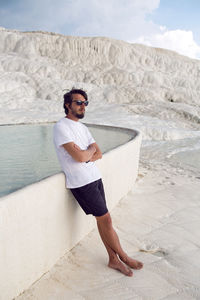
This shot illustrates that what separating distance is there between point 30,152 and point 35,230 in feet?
13.9

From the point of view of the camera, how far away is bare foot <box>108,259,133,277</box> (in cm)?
230

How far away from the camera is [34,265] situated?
Answer: 212cm

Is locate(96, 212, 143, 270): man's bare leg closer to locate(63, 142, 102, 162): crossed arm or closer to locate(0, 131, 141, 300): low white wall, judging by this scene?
locate(0, 131, 141, 300): low white wall

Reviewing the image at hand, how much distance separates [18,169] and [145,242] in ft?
9.18

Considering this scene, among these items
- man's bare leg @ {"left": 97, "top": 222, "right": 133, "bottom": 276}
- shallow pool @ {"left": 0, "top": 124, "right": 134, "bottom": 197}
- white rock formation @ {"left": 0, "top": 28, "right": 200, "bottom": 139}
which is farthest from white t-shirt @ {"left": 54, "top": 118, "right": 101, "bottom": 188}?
white rock formation @ {"left": 0, "top": 28, "right": 200, "bottom": 139}

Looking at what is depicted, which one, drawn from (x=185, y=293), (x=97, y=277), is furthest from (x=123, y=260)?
(x=185, y=293)

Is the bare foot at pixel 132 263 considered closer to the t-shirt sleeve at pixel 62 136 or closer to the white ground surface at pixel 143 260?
the white ground surface at pixel 143 260

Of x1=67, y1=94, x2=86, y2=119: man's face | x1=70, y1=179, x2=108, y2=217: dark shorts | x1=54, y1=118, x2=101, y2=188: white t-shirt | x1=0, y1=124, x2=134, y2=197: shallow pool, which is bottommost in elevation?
x1=0, y1=124, x2=134, y2=197: shallow pool

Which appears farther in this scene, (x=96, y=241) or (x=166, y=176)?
(x=166, y=176)

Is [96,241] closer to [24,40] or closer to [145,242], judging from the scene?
[145,242]

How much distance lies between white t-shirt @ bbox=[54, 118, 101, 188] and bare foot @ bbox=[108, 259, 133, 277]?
0.70 meters

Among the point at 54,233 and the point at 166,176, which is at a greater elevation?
the point at 54,233

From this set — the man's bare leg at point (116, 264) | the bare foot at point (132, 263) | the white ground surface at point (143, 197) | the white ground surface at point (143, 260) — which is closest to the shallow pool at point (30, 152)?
the white ground surface at point (143, 197)

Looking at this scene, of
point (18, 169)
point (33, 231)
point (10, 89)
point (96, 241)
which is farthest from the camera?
point (10, 89)
